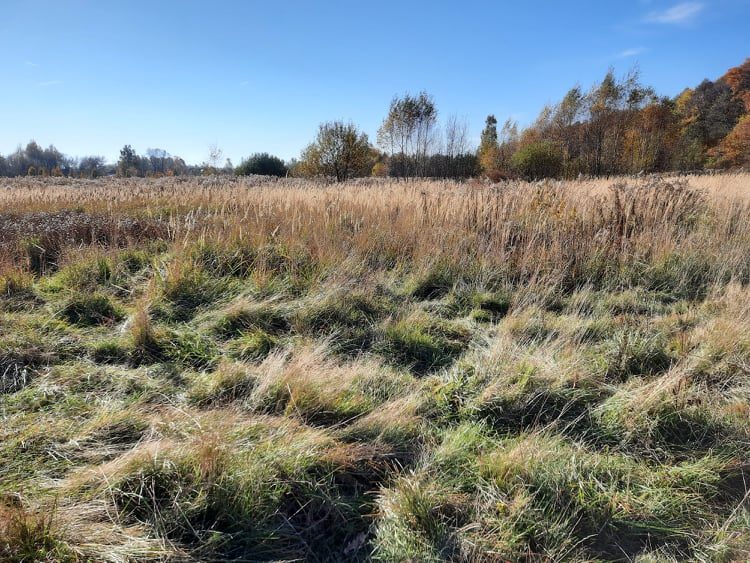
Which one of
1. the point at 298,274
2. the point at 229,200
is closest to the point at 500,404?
the point at 298,274

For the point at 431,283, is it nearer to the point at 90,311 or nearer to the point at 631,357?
the point at 631,357

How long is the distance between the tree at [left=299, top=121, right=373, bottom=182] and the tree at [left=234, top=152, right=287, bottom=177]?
380 centimetres

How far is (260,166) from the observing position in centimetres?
2819

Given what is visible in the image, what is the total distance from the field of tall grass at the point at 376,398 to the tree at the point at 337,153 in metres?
20.2

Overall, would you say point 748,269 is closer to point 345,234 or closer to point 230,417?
point 345,234

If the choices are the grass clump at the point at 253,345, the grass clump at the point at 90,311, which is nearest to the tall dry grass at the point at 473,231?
the grass clump at the point at 90,311

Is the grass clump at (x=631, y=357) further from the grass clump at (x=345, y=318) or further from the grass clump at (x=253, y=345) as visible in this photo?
the grass clump at (x=253, y=345)

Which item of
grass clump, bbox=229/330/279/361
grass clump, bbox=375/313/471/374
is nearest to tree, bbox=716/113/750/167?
grass clump, bbox=375/313/471/374

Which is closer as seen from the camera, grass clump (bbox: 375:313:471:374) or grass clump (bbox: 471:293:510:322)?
grass clump (bbox: 375:313:471:374)

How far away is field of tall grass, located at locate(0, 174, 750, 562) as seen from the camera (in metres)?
1.65

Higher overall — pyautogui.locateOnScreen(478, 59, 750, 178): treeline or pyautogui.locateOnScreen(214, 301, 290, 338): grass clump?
pyautogui.locateOnScreen(478, 59, 750, 178): treeline

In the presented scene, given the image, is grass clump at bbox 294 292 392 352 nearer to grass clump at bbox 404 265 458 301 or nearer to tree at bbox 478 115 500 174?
grass clump at bbox 404 265 458 301

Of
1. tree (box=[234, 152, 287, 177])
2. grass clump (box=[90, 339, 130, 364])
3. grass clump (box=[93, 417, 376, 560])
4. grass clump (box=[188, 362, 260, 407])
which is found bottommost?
grass clump (box=[93, 417, 376, 560])

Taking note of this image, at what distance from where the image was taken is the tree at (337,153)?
78.1 ft
